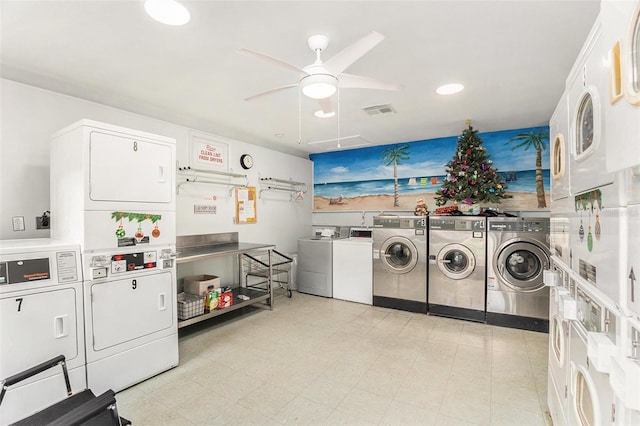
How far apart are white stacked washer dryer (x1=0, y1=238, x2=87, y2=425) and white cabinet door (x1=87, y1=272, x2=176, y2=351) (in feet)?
0.37

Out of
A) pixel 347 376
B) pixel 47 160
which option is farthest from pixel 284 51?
pixel 347 376

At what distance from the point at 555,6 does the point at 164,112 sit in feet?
11.6

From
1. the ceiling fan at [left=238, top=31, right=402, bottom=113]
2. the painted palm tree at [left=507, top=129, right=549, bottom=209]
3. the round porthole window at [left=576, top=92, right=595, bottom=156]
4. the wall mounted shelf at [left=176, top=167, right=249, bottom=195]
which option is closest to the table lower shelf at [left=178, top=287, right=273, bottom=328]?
the wall mounted shelf at [left=176, top=167, right=249, bottom=195]

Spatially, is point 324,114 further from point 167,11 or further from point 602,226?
point 602,226

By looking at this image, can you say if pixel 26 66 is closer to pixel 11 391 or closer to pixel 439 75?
pixel 11 391

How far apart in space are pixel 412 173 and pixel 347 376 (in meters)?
3.40

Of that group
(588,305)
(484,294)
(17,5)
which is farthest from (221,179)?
(588,305)

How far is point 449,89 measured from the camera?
2.84m

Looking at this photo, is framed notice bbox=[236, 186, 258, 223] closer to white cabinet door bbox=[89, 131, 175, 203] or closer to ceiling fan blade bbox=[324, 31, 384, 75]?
white cabinet door bbox=[89, 131, 175, 203]

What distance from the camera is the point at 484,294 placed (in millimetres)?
3758

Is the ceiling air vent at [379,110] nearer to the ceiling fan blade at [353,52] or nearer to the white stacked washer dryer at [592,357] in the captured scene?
the ceiling fan blade at [353,52]

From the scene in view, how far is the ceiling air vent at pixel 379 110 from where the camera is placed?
11.0 ft

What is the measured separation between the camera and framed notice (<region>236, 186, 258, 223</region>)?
15.0 feet

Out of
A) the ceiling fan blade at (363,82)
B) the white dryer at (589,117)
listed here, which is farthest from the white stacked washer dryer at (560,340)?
the ceiling fan blade at (363,82)
